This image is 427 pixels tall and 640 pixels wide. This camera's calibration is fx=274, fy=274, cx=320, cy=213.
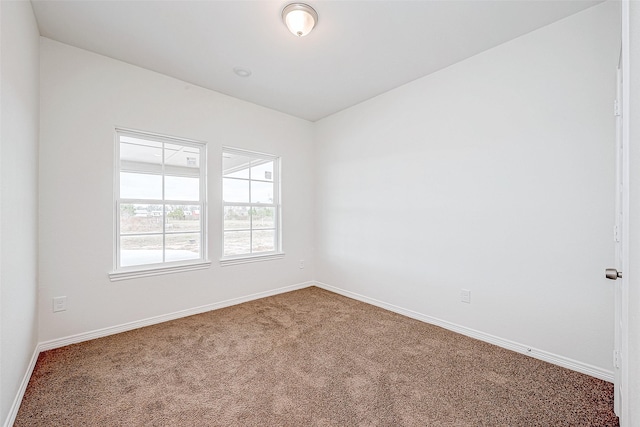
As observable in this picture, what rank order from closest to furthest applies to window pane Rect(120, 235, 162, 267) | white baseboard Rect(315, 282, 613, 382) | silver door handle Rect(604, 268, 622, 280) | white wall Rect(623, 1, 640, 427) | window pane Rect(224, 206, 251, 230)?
1. white wall Rect(623, 1, 640, 427)
2. silver door handle Rect(604, 268, 622, 280)
3. white baseboard Rect(315, 282, 613, 382)
4. window pane Rect(120, 235, 162, 267)
5. window pane Rect(224, 206, 251, 230)

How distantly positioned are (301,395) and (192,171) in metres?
2.75

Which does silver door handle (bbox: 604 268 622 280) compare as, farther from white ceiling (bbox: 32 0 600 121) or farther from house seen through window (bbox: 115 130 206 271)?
house seen through window (bbox: 115 130 206 271)

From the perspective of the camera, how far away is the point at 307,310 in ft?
11.3

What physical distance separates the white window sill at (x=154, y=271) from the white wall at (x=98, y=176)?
0.05 m

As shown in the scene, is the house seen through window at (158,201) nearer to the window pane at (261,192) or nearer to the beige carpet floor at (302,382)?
the window pane at (261,192)

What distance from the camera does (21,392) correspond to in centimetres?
180

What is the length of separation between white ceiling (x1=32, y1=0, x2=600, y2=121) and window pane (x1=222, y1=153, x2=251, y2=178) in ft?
3.06

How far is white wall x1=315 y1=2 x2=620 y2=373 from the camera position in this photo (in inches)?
80.9

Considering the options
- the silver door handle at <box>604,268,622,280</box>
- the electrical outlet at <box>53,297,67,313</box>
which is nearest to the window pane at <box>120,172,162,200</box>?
the electrical outlet at <box>53,297,67,313</box>

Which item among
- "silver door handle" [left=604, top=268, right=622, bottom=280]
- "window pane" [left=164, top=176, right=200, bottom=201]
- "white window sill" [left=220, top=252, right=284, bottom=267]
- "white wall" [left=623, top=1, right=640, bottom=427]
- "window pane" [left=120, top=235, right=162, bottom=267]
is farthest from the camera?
"white window sill" [left=220, top=252, right=284, bottom=267]

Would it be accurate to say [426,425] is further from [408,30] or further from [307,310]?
[408,30]

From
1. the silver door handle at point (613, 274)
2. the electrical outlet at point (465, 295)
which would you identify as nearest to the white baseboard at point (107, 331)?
the electrical outlet at point (465, 295)

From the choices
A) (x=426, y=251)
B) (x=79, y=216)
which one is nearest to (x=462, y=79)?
(x=426, y=251)

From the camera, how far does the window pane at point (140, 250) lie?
2.90 metres
